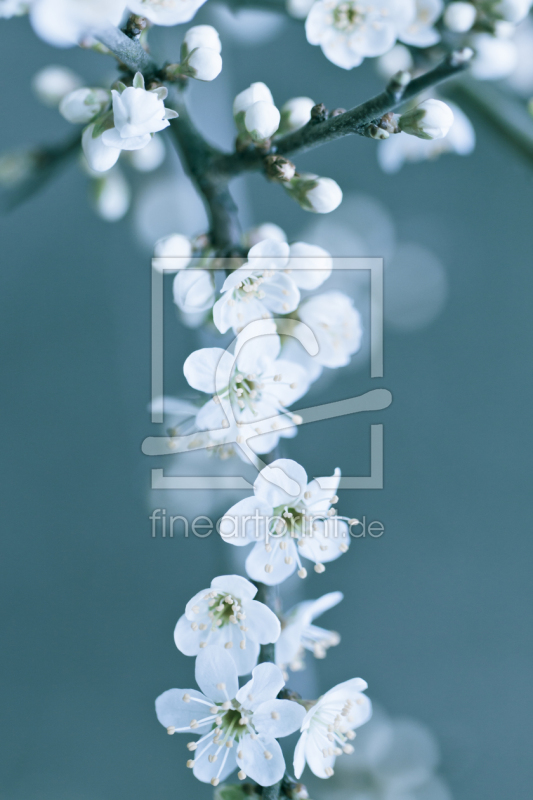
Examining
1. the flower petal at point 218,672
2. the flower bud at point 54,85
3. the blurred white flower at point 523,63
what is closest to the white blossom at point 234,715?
the flower petal at point 218,672

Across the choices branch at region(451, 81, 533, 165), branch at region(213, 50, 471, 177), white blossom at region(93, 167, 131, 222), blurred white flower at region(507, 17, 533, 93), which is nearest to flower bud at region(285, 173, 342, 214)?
branch at region(213, 50, 471, 177)

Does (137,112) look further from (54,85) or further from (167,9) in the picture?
(54,85)

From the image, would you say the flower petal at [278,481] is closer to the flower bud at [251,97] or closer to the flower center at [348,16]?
the flower bud at [251,97]

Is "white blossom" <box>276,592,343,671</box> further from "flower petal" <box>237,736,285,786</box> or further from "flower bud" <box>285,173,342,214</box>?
"flower bud" <box>285,173,342,214</box>

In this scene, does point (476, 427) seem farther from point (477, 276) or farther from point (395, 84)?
point (395, 84)

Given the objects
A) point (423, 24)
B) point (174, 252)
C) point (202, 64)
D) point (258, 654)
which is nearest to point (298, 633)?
point (258, 654)

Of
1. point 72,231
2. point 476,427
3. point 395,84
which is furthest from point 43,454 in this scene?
point 395,84

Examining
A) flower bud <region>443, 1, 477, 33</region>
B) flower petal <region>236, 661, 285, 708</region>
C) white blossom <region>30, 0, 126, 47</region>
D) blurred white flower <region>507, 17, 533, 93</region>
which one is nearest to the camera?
white blossom <region>30, 0, 126, 47</region>

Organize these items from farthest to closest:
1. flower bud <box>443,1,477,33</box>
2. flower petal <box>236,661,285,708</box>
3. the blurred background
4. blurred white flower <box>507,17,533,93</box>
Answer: the blurred background → blurred white flower <box>507,17,533,93</box> → flower bud <box>443,1,477,33</box> → flower petal <box>236,661,285,708</box>
